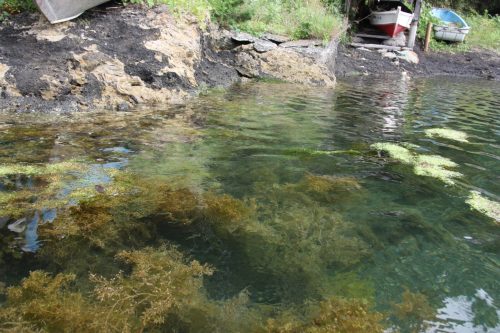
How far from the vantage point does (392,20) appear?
58.1 feet

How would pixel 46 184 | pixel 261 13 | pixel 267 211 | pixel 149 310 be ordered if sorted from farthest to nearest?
pixel 261 13, pixel 46 184, pixel 267 211, pixel 149 310

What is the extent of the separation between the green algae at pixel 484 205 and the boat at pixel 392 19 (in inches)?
A: 604

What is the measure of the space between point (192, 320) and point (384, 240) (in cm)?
172

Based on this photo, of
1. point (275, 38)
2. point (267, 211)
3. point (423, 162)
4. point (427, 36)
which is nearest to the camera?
point (267, 211)

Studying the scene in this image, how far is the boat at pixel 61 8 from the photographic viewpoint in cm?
718

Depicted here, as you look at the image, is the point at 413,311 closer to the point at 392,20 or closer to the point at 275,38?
the point at 275,38

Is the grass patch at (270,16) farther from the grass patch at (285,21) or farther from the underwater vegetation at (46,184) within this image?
the underwater vegetation at (46,184)

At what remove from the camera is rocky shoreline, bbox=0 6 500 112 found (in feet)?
21.7

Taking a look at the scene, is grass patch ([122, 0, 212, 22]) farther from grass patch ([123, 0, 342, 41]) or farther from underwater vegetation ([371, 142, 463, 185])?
underwater vegetation ([371, 142, 463, 185])

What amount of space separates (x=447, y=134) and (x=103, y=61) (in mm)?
6130

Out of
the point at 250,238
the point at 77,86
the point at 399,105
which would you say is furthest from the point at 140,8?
the point at 250,238

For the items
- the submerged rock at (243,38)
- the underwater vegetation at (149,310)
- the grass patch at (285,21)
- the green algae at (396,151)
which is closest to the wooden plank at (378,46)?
the grass patch at (285,21)

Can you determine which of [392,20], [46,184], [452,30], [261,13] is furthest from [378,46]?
[46,184]

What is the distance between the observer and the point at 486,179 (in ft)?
15.6
